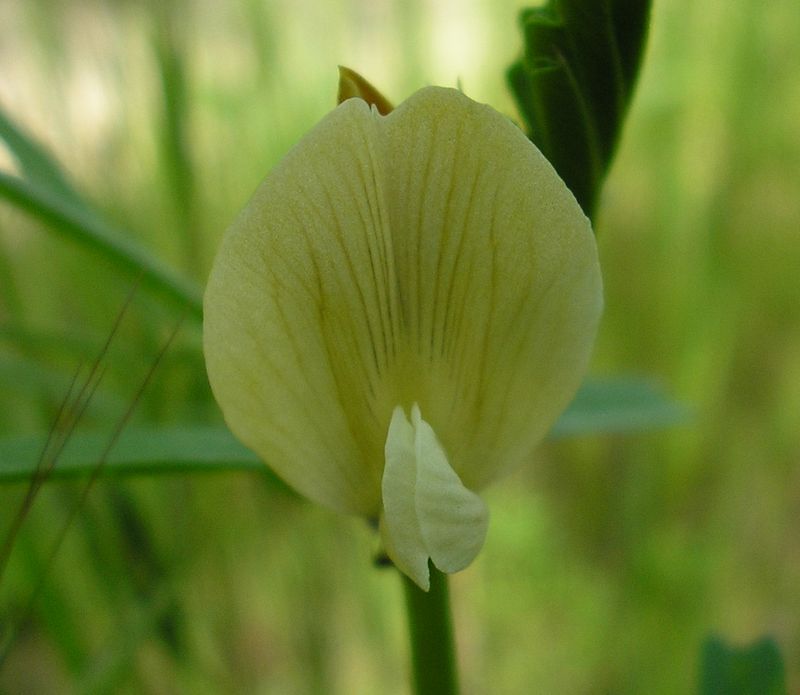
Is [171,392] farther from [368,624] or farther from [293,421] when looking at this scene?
[293,421]

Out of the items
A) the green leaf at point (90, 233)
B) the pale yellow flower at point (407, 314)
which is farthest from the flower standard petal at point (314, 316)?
the green leaf at point (90, 233)

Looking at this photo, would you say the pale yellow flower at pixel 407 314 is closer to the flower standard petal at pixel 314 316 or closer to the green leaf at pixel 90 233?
the flower standard petal at pixel 314 316

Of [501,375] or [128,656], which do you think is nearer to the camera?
[501,375]

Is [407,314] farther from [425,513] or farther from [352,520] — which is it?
[352,520]

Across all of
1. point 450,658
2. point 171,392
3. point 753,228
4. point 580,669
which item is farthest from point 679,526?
point 450,658

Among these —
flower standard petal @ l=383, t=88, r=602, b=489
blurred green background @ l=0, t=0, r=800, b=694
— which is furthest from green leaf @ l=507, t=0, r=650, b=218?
blurred green background @ l=0, t=0, r=800, b=694

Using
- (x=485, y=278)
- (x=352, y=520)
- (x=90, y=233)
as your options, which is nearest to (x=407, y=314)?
(x=485, y=278)

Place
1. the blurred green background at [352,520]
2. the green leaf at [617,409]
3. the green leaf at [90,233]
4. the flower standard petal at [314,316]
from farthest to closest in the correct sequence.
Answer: the blurred green background at [352,520] → the green leaf at [617,409] → the green leaf at [90,233] → the flower standard petal at [314,316]
